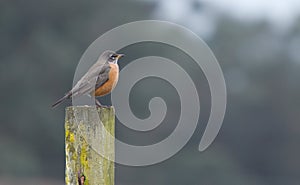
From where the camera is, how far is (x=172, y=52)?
3891cm

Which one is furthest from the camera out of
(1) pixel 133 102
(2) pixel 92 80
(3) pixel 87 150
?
(1) pixel 133 102

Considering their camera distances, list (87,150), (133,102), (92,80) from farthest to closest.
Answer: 1. (133,102)
2. (92,80)
3. (87,150)

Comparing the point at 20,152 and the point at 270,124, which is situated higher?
the point at 270,124

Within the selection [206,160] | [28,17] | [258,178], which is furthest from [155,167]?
[28,17]

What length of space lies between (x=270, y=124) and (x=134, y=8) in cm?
951

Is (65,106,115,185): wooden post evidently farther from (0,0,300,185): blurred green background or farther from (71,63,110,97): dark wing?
(0,0,300,185): blurred green background

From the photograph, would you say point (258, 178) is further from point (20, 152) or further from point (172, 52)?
point (20, 152)

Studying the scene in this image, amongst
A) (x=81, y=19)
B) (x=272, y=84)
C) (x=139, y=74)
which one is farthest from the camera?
(x=272, y=84)

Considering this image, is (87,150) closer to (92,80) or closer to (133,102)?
(92,80)

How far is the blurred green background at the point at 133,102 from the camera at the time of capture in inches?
1326

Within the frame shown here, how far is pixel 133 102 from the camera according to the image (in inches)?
1377

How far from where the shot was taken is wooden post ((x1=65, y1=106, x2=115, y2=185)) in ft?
14.4

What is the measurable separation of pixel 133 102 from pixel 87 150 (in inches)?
1204

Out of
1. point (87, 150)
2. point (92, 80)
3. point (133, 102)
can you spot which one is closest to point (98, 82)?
point (92, 80)
